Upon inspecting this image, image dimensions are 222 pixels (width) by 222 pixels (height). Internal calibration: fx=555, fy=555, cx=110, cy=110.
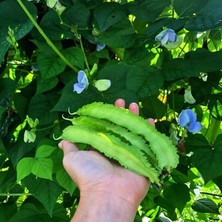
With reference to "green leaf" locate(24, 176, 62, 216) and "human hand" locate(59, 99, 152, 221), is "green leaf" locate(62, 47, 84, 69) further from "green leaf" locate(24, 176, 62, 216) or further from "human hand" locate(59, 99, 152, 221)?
"green leaf" locate(24, 176, 62, 216)

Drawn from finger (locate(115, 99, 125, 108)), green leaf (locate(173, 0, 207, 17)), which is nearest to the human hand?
finger (locate(115, 99, 125, 108))

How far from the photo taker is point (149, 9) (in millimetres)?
1230

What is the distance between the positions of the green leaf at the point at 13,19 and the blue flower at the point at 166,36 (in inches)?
11.7

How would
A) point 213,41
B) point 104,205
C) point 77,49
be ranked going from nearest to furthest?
point 104,205 < point 77,49 < point 213,41

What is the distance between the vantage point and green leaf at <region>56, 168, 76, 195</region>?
4.14ft

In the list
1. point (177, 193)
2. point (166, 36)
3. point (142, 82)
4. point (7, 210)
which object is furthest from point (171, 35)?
point (7, 210)

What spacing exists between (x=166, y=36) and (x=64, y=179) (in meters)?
0.40

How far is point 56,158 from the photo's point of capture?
1.27 meters

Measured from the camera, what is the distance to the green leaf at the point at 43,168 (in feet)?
3.82

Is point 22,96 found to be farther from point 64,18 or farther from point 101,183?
point 101,183

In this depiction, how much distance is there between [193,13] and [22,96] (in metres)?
0.49

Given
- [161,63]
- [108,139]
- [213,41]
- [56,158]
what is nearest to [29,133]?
[56,158]

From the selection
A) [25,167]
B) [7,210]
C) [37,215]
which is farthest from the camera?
[7,210]

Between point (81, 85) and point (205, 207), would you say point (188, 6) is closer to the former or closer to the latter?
point (81, 85)
